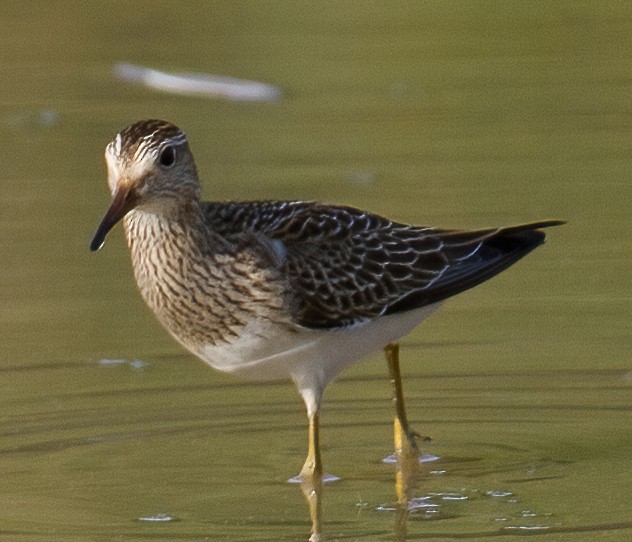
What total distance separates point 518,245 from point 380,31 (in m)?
9.87

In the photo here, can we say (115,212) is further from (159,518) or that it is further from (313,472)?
(313,472)

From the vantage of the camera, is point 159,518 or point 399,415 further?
point 399,415

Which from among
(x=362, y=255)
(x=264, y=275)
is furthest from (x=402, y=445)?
(x=264, y=275)

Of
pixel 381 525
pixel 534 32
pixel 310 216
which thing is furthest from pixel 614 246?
pixel 534 32

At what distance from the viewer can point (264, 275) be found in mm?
9422

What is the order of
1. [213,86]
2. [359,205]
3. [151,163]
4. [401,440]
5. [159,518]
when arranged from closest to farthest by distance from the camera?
[159,518] → [151,163] → [401,440] → [359,205] → [213,86]

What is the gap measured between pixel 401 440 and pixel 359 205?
14.6 ft

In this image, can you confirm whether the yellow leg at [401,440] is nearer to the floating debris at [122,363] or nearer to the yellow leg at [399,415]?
the yellow leg at [399,415]

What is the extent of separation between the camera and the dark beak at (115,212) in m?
9.06

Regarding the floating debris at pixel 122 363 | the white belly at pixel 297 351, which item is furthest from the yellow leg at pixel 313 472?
the floating debris at pixel 122 363

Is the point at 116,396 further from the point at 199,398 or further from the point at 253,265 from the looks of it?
the point at 253,265

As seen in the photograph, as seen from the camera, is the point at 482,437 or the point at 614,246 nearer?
the point at 482,437

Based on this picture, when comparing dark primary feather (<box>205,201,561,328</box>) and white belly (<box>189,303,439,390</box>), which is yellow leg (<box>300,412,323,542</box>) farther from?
dark primary feather (<box>205,201,561,328</box>)

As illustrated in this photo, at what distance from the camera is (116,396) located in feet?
35.9
